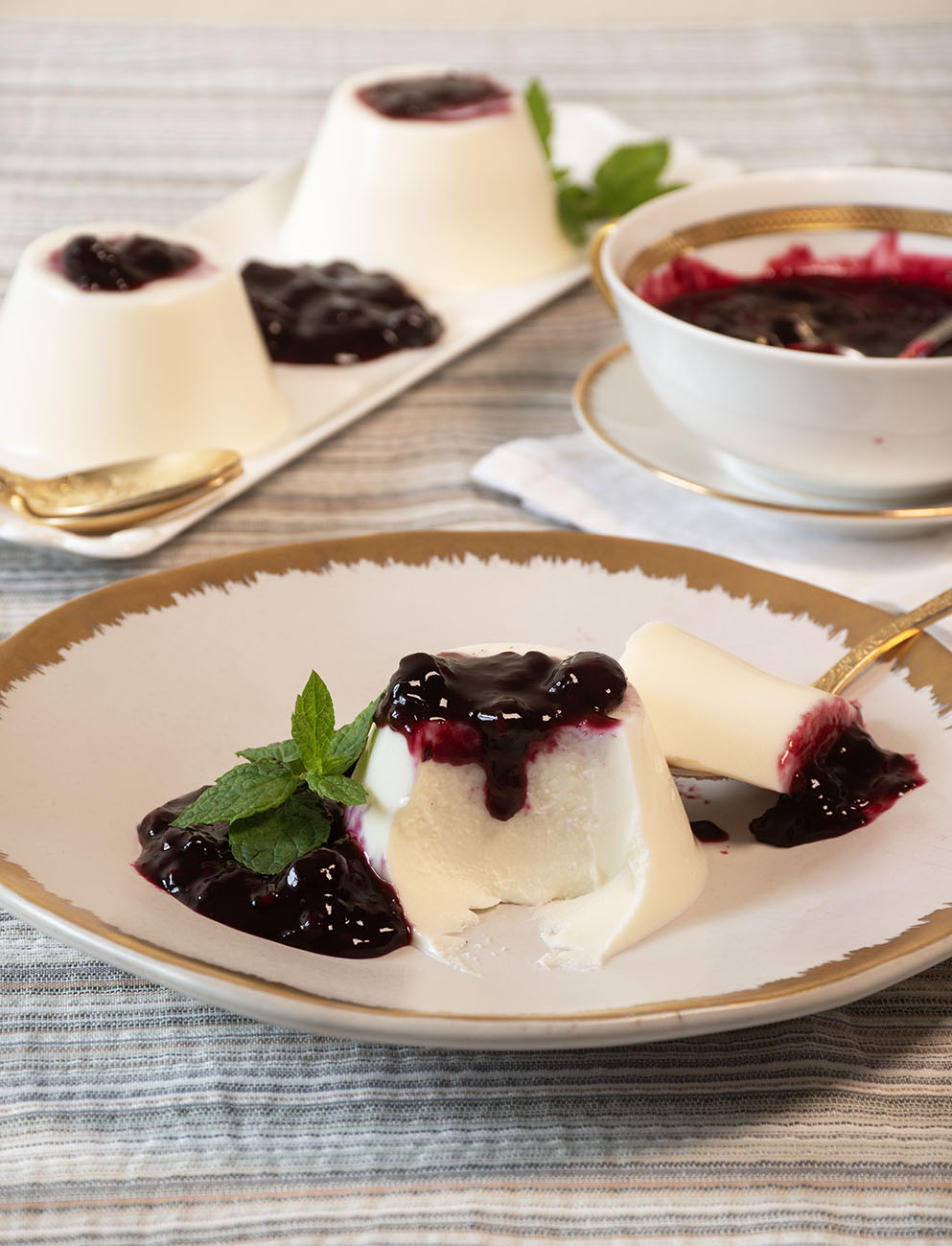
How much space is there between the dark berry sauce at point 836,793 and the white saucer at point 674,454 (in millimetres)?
428

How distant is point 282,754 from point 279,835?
0.22ft

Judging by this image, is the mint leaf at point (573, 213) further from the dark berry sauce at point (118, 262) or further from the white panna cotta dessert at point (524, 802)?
the white panna cotta dessert at point (524, 802)

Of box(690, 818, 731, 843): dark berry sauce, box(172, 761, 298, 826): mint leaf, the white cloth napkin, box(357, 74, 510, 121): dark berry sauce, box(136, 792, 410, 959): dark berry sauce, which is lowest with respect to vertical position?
the white cloth napkin

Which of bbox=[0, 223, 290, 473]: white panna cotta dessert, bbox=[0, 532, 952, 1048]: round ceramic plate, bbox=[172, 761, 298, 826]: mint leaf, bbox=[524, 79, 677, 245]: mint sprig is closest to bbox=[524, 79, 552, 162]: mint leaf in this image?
bbox=[524, 79, 677, 245]: mint sprig

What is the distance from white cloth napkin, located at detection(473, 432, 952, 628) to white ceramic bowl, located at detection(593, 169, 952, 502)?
0.17 ft

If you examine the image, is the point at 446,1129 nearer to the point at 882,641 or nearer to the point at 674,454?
the point at 882,641

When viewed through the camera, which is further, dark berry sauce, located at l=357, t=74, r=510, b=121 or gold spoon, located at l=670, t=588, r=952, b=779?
dark berry sauce, located at l=357, t=74, r=510, b=121

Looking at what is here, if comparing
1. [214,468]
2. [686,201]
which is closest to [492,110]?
[686,201]

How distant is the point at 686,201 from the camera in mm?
1668

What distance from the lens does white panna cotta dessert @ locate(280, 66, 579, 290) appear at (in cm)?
204

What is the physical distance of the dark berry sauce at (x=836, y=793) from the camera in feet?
3.34

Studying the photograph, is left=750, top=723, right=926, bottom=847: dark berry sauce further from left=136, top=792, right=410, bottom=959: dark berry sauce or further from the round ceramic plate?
left=136, top=792, right=410, bottom=959: dark berry sauce

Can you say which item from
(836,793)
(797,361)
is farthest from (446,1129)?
(797,361)

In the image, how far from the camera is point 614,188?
2219 mm
